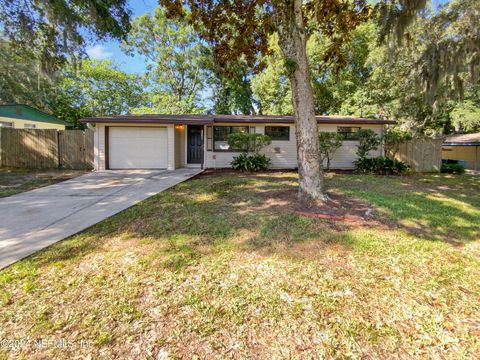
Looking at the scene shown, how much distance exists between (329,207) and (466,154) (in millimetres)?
18840

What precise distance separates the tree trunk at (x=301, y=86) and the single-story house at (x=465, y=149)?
15.9m

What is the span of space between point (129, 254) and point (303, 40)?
195 inches

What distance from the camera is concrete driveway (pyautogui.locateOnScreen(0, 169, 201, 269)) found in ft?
11.8

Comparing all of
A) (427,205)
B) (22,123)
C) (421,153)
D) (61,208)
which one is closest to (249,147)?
(427,205)

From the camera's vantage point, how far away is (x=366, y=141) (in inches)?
434

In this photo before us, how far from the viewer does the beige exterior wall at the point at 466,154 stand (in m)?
16.6

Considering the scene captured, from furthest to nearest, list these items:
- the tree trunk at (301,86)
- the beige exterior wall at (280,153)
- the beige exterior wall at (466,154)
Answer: the beige exterior wall at (466,154) → the beige exterior wall at (280,153) → the tree trunk at (301,86)

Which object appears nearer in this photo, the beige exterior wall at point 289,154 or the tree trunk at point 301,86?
the tree trunk at point 301,86

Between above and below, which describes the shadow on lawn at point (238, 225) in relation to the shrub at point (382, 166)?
below

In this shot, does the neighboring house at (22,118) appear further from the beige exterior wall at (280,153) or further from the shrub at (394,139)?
the shrub at (394,139)

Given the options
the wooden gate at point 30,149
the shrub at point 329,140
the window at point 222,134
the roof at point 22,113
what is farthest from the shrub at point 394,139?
the roof at point 22,113

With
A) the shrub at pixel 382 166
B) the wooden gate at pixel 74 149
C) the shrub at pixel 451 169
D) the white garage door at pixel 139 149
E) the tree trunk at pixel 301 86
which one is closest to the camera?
the tree trunk at pixel 301 86

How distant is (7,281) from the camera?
259 cm

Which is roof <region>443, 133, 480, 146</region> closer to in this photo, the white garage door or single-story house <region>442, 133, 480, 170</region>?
single-story house <region>442, 133, 480, 170</region>
